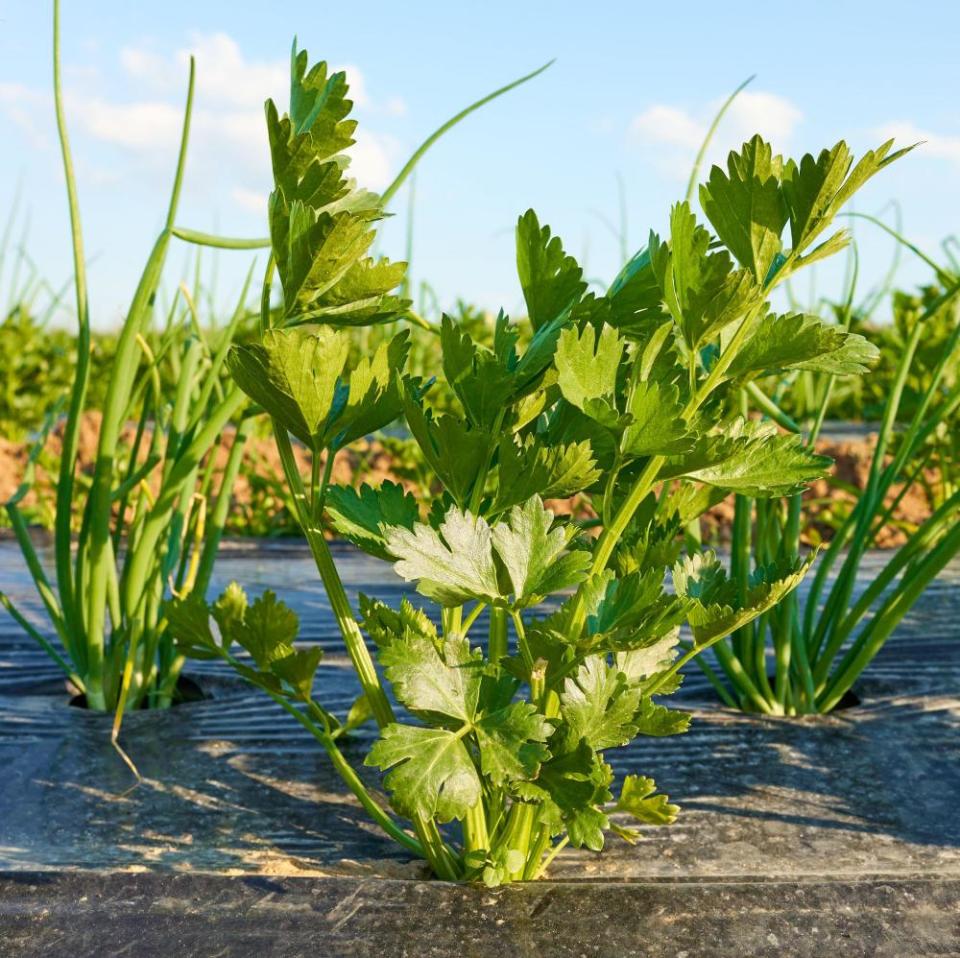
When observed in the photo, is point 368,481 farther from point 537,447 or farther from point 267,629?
point 537,447

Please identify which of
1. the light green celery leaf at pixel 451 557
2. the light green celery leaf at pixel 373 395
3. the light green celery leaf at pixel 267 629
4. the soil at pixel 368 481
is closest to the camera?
the light green celery leaf at pixel 451 557

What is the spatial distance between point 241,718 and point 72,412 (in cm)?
50

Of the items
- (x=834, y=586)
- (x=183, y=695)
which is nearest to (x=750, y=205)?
(x=834, y=586)

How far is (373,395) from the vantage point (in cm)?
94

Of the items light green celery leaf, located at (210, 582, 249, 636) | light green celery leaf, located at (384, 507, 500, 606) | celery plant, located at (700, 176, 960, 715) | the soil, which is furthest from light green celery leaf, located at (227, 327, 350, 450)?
the soil

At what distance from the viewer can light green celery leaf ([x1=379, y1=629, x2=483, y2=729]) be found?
86cm

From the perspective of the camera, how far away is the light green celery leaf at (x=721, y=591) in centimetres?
91

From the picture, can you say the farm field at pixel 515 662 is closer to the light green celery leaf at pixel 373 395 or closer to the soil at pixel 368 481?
the light green celery leaf at pixel 373 395

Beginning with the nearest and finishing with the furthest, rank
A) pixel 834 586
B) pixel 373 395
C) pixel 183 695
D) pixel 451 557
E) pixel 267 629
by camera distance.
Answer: pixel 451 557
pixel 373 395
pixel 267 629
pixel 834 586
pixel 183 695

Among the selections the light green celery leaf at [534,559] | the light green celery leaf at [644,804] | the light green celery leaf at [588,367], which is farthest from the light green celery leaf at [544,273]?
the light green celery leaf at [644,804]

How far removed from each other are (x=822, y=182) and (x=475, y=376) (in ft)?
1.03

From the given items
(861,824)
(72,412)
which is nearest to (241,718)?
(72,412)

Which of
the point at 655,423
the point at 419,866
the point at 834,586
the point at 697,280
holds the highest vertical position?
the point at 697,280

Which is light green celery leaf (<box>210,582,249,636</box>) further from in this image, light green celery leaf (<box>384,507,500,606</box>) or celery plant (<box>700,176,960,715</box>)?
celery plant (<box>700,176,960,715</box>)
